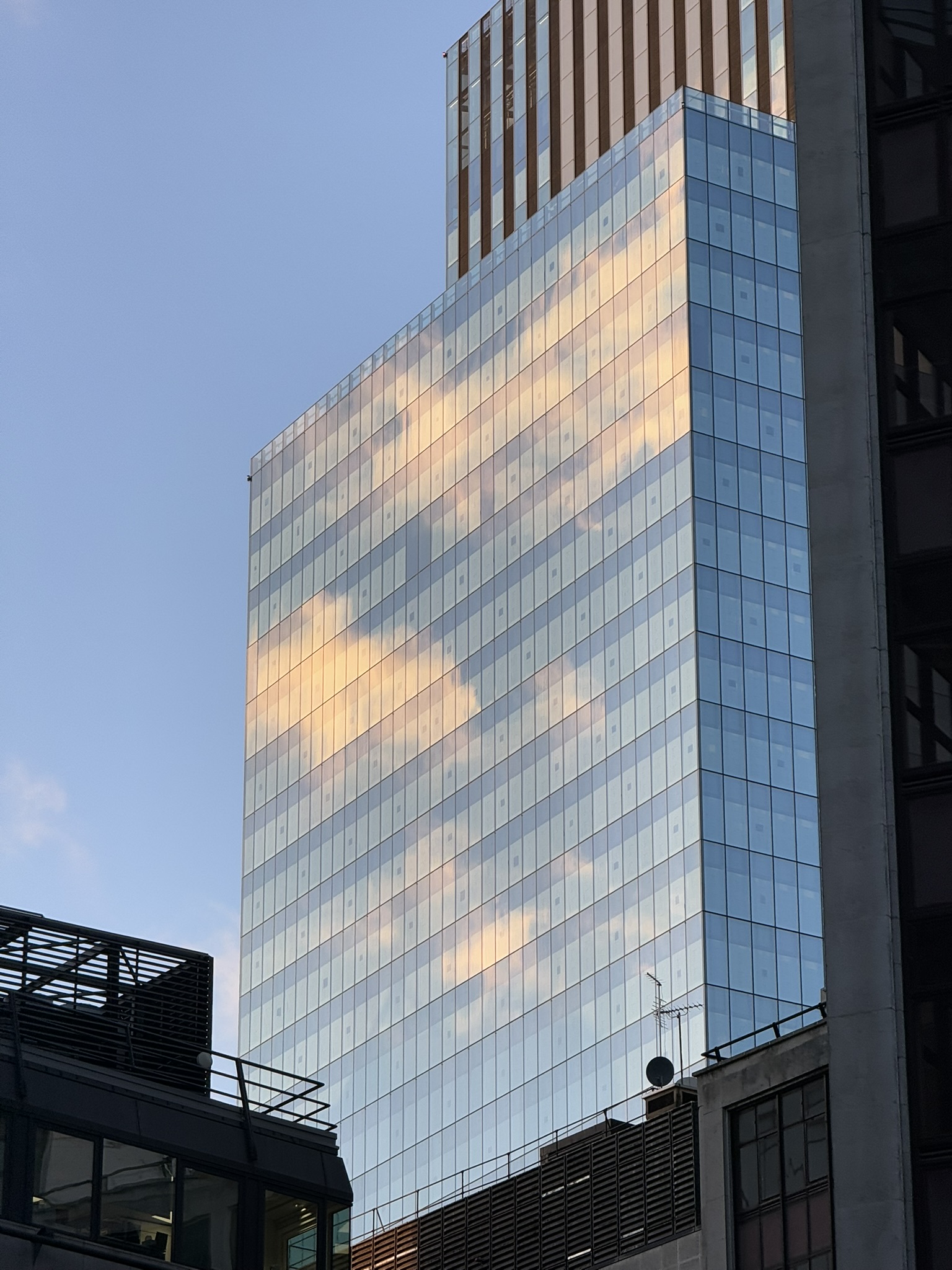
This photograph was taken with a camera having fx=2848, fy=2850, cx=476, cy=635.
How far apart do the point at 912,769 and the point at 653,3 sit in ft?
472

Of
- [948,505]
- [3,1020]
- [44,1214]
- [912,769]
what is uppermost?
[948,505]

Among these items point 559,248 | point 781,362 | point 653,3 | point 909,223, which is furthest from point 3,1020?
point 653,3

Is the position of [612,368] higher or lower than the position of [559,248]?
lower

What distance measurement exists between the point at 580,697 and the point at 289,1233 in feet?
358

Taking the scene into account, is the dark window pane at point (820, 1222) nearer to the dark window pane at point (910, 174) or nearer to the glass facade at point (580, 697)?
the dark window pane at point (910, 174)

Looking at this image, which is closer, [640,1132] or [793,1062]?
[793,1062]

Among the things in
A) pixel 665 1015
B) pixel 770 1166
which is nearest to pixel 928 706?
pixel 770 1166

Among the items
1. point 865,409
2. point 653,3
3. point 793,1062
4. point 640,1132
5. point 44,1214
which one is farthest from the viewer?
point 653,3

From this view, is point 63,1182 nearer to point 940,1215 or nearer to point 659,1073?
point 940,1215

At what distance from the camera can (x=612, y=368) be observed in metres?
174

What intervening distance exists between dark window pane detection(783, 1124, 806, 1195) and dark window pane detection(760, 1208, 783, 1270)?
30.2 inches

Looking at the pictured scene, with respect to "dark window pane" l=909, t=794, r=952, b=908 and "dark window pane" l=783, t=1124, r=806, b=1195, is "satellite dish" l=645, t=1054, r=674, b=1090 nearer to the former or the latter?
"dark window pane" l=783, t=1124, r=806, b=1195

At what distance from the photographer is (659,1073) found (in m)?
96.5

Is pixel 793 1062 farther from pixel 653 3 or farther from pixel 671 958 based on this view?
pixel 653 3
